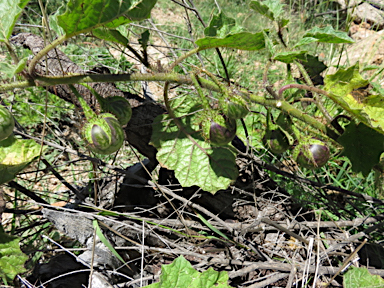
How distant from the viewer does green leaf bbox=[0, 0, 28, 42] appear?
1148 mm

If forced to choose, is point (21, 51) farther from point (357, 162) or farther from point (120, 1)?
point (357, 162)

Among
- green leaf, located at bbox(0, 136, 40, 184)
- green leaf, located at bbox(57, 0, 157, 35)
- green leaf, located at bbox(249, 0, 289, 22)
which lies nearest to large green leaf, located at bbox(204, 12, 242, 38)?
green leaf, located at bbox(249, 0, 289, 22)

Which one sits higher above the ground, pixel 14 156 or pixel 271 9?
pixel 271 9

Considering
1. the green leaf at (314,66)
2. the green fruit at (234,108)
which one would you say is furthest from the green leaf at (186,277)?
the green leaf at (314,66)

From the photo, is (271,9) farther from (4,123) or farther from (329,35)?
(4,123)

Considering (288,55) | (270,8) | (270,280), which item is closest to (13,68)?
(288,55)

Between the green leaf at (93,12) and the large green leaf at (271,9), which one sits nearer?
the green leaf at (93,12)

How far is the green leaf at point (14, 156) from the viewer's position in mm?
1504

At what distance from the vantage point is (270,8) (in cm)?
169

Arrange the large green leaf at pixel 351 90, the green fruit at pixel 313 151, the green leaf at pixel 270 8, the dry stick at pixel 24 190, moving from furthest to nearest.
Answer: the dry stick at pixel 24 190 → the green leaf at pixel 270 8 → the green fruit at pixel 313 151 → the large green leaf at pixel 351 90

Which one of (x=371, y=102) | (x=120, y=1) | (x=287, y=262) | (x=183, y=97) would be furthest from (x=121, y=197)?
(x=371, y=102)

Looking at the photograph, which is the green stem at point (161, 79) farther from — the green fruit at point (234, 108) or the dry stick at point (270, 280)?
the dry stick at point (270, 280)

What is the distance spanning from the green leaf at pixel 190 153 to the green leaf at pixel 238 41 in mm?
515

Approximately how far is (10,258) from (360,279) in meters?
1.77
